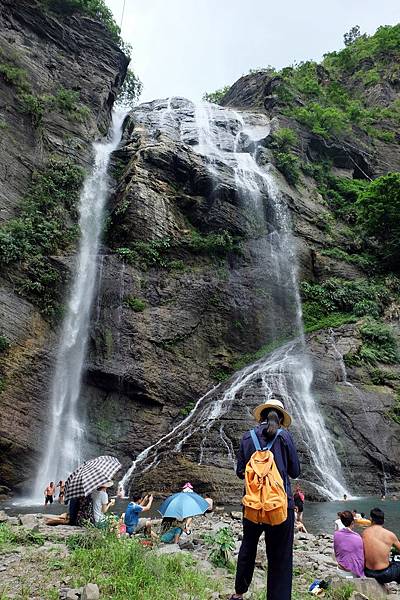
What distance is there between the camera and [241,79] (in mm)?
47281

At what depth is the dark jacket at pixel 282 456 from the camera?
12.6 ft

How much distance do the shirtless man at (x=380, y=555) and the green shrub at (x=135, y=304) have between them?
16.3m

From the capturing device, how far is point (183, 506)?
743 centimetres

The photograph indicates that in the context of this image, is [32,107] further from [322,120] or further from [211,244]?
[322,120]

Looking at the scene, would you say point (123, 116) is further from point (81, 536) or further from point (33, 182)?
point (81, 536)

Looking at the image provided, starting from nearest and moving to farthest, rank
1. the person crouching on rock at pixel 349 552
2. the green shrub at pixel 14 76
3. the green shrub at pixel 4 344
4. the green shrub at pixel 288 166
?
the person crouching on rock at pixel 349 552
the green shrub at pixel 4 344
the green shrub at pixel 14 76
the green shrub at pixel 288 166

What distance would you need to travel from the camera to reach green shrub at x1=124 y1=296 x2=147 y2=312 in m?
21.1

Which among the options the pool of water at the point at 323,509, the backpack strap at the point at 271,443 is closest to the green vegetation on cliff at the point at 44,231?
the pool of water at the point at 323,509

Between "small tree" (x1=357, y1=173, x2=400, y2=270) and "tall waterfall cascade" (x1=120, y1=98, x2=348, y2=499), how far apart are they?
516 cm

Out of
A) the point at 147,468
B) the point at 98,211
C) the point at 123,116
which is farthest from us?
the point at 123,116

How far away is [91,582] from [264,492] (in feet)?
6.63

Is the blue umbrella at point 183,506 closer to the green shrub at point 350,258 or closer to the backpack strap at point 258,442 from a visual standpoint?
the backpack strap at point 258,442

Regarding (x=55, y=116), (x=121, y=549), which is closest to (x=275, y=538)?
(x=121, y=549)

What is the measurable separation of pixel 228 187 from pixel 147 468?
54.6 ft
